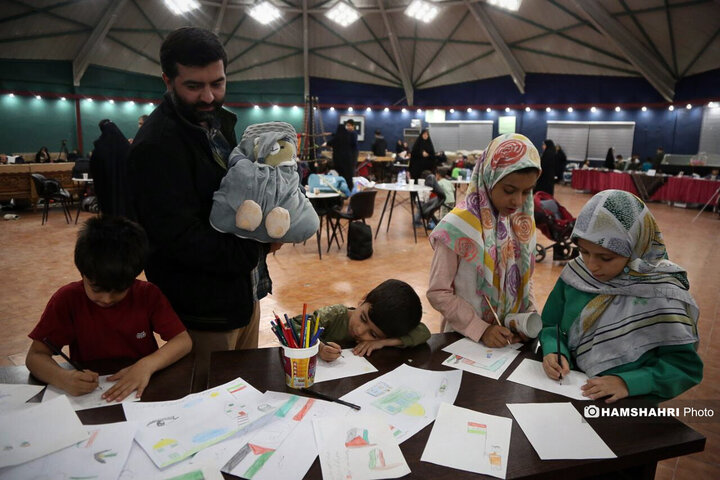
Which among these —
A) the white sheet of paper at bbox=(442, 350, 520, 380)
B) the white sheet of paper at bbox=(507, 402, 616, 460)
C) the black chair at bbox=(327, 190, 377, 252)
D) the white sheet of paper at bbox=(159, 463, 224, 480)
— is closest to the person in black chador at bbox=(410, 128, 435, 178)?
the black chair at bbox=(327, 190, 377, 252)

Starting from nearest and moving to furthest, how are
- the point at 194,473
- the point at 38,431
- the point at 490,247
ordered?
the point at 194,473 < the point at 38,431 < the point at 490,247

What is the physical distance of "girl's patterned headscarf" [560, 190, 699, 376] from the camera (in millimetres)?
1352

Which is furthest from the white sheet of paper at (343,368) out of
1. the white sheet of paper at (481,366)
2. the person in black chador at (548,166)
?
the person in black chador at (548,166)

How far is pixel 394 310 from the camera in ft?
5.05

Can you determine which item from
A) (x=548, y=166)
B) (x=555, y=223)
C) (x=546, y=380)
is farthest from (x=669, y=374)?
(x=548, y=166)

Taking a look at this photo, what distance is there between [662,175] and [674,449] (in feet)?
42.3

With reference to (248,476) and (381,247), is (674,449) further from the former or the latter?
(381,247)

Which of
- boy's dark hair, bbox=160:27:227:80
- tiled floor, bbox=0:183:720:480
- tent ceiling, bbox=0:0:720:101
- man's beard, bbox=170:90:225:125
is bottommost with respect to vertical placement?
tiled floor, bbox=0:183:720:480

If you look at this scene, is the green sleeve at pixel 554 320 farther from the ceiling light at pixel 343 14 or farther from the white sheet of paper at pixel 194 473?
the ceiling light at pixel 343 14

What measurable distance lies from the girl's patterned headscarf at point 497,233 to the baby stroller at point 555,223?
4031mm

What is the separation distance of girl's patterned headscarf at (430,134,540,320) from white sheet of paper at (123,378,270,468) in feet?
2.98

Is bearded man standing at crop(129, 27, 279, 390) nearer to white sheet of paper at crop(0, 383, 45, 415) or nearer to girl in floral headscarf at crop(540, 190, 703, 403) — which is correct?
white sheet of paper at crop(0, 383, 45, 415)

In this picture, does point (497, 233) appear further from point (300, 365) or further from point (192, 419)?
point (192, 419)

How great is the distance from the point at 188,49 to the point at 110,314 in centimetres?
87
